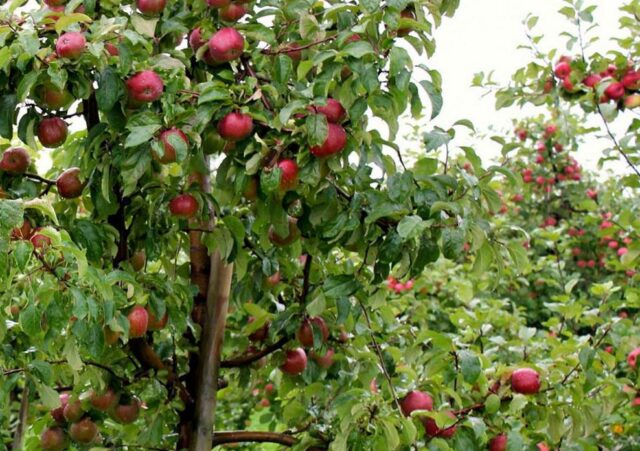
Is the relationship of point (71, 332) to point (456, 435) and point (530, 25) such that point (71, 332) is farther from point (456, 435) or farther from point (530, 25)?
point (530, 25)

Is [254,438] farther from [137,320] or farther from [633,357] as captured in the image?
[633,357]

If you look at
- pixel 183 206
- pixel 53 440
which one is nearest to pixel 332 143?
pixel 183 206

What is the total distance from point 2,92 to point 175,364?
83 cm

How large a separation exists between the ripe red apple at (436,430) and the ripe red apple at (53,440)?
94cm

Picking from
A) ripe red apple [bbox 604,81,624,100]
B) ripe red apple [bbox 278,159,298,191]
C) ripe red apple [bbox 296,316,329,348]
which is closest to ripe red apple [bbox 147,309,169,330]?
ripe red apple [bbox 296,316,329,348]

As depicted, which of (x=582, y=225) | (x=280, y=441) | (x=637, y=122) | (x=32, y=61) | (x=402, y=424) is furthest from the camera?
(x=582, y=225)

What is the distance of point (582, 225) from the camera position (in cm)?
565

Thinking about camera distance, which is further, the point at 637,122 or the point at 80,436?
the point at 637,122

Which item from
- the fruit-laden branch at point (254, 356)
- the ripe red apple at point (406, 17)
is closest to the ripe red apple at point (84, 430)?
the fruit-laden branch at point (254, 356)

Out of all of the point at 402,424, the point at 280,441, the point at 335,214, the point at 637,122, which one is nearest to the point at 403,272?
the point at 335,214

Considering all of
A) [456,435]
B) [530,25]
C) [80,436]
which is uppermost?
[530,25]

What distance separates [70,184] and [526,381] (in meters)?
1.09

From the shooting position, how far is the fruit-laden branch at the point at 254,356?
83.5 inches

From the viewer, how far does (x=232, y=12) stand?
1.74m
